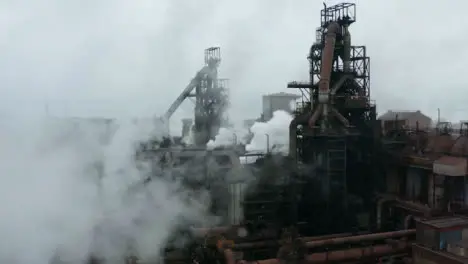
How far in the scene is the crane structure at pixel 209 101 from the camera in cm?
2925

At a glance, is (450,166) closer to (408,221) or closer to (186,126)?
(408,221)

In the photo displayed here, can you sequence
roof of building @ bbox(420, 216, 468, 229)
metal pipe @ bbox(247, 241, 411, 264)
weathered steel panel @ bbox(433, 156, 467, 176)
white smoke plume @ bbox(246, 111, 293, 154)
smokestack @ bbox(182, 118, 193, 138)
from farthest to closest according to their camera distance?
smokestack @ bbox(182, 118, 193, 138) < white smoke plume @ bbox(246, 111, 293, 154) < weathered steel panel @ bbox(433, 156, 467, 176) < roof of building @ bbox(420, 216, 468, 229) < metal pipe @ bbox(247, 241, 411, 264)

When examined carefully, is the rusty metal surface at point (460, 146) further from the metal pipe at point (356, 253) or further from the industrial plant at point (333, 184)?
the metal pipe at point (356, 253)

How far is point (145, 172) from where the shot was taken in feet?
49.4

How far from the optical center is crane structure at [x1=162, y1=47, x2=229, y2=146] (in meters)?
29.2

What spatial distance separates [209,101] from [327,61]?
9136mm

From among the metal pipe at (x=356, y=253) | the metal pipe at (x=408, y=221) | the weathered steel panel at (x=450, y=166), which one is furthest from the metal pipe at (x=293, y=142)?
the metal pipe at (x=356, y=253)

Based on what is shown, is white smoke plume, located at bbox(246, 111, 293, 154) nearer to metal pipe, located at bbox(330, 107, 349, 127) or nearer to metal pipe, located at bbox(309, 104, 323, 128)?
metal pipe, located at bbox(309, 104, 323, 128)

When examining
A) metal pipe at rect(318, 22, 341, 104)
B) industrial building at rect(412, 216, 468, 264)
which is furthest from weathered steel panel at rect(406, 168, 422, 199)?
industrial building at rect(412, 216, 468, 264)

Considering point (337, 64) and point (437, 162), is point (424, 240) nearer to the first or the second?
point (437, 162)

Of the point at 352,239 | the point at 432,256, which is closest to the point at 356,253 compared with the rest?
the point at 352,239

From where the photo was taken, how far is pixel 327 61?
75.7 ft

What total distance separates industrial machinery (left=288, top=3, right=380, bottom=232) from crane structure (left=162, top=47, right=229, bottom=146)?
5918 mm

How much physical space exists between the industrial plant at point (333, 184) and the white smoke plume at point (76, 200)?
2.24ft
